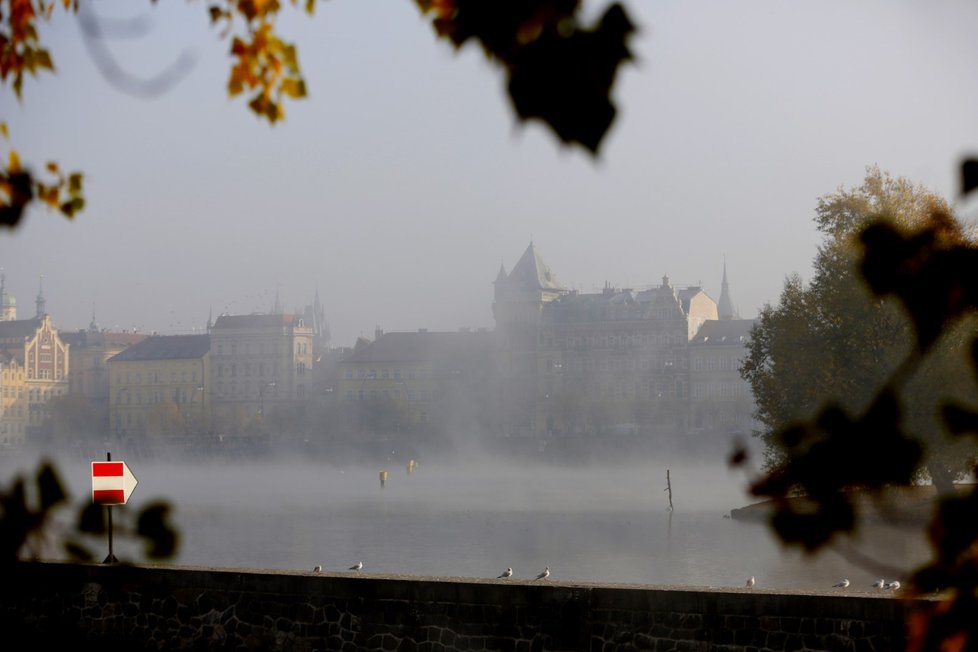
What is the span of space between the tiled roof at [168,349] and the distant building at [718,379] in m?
50.3

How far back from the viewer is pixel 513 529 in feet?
173

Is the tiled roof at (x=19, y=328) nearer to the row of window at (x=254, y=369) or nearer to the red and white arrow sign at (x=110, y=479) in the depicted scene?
the row of window at (x=254, y=369)

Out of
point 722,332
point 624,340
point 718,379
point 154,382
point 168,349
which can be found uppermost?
point 168,349

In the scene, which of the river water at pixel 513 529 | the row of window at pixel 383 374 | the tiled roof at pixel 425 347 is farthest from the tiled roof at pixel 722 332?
the row of window at pixel 383 374

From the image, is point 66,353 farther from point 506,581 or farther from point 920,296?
point 920,296

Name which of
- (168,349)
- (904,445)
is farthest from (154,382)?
(904,445)

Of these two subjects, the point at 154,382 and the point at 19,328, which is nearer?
the point at 154,382

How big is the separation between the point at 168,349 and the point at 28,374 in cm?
1438

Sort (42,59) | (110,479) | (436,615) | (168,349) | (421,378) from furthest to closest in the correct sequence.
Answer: (168,349) < (421,378) < (110,479) < (436,615) < (42,59)

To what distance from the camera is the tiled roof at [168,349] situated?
142625 millimetres

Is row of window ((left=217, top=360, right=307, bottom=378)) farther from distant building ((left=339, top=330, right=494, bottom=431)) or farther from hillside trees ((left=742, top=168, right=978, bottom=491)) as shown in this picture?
hillside trees ((left=742, top=168, right=978, bottom=491))

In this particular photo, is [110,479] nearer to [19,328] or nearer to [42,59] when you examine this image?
[42,59]

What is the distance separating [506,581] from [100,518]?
371 inches

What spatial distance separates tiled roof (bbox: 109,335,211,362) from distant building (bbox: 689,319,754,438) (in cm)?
5032
